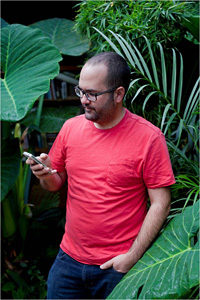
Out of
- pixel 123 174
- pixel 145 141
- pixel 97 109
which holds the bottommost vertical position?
pixel 123 174

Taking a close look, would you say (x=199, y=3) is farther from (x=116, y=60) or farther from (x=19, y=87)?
(x=19, y=87)

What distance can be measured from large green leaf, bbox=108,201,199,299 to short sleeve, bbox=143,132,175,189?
144mm

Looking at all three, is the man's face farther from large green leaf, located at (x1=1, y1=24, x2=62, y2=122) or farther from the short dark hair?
large green leaf, located at (x1=1, y1=24, x2=62, y2=122)

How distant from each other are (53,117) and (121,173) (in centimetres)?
146

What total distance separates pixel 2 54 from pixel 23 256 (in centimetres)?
161

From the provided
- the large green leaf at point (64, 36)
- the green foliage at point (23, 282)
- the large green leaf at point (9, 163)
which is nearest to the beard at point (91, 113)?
the large green leaf at point (9, 163)

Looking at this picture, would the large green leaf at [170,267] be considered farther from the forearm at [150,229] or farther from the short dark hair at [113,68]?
the short dark hair at [113,68]

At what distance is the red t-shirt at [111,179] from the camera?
4.03ft

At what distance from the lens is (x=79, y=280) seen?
1.38 meters

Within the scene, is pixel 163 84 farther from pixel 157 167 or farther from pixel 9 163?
pixel 9 163

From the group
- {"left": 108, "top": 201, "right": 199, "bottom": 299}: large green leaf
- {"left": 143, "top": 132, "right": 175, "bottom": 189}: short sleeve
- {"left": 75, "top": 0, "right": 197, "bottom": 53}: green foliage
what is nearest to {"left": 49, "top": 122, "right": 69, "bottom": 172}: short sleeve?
{"left": 143, "top": 132, "right": 175, "bottom": 189}: short sleeve

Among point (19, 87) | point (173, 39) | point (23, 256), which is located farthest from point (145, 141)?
point (23, 256)

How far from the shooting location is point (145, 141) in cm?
123

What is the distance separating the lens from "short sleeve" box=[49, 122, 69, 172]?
140 centimetres
